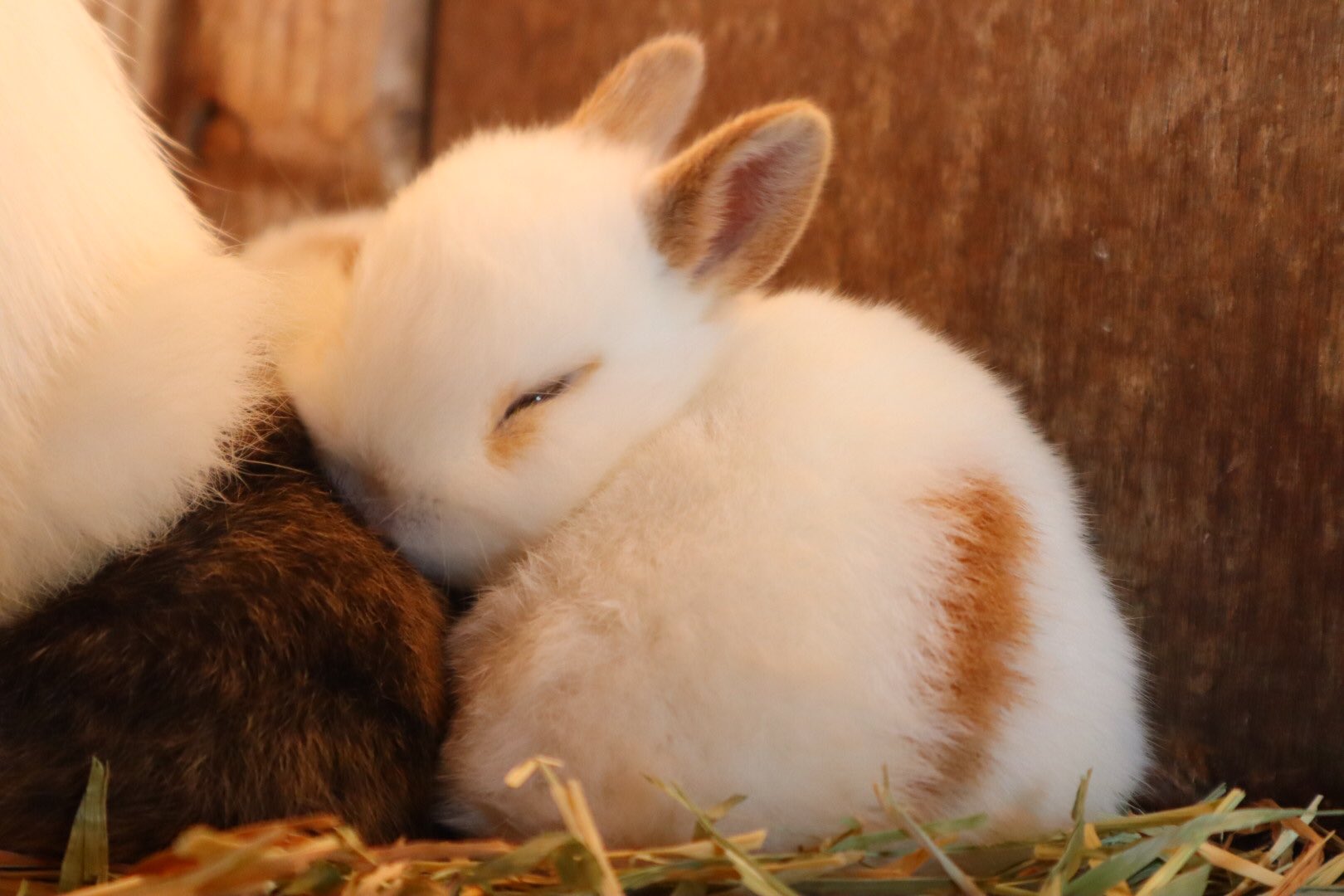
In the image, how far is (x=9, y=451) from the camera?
0.96 m

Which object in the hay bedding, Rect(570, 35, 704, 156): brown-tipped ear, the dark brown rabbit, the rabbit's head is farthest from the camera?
Rect(570, 35, 704, 156): brown-tipped ear

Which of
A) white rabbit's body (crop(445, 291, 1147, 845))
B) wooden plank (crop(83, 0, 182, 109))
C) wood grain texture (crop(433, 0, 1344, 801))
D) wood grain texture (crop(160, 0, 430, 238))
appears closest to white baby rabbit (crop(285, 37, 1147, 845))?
white rabbit's body (crop(445, 291, 1147, 845))

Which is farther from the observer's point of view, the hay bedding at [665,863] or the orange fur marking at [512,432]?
the orange fur marking at [512,432]

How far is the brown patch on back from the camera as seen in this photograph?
0.99 m

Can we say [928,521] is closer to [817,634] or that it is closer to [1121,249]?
[817,634]

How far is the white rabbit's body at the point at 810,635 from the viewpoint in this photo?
0.96 m

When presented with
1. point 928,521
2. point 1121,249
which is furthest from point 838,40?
point 928,521

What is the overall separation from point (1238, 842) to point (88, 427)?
51.8 inches

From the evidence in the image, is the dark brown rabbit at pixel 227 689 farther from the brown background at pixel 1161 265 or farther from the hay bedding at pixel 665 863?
the brown background at pixel 1161 265

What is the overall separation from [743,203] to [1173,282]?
532 mm

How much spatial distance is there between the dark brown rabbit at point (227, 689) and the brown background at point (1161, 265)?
87 cm

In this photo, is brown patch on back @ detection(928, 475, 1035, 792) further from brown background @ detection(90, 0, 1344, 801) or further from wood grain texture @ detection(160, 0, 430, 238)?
wood grain texture @ detection(160, 0, 430, 238)

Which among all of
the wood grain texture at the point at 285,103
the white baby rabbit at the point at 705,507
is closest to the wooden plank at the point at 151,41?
the wood grain texture at the point at 285,103

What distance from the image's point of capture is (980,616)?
102cm
